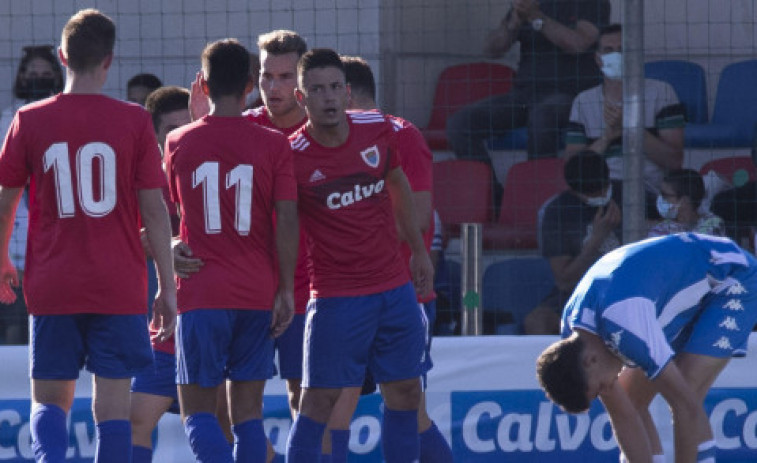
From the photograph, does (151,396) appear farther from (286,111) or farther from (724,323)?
(724,323)

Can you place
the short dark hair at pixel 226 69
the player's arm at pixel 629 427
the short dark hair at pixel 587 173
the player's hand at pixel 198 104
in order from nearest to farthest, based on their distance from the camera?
1. the short dark hair at pixel 226 69
2. the player's arm at pixel 629 427
3. the player's hand at pixel 198 104
4. the short dark hair at pixel 587 173

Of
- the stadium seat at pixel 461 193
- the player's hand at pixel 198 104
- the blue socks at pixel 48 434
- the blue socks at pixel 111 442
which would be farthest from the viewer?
the stadium seat at pixel 461 193

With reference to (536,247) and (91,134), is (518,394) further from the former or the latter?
(91,134)

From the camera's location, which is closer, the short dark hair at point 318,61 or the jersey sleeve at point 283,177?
the jersey sleeve at point 283,177

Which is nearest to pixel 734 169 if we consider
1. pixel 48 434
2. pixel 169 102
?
pixel 169 102

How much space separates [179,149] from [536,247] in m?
3.08

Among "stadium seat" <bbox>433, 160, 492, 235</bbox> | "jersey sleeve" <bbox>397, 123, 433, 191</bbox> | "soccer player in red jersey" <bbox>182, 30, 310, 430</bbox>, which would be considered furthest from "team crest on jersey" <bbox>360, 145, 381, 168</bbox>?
"stadium seat" <bbox>433, 160, 492, 235</bbox>

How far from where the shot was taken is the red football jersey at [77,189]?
4637mm

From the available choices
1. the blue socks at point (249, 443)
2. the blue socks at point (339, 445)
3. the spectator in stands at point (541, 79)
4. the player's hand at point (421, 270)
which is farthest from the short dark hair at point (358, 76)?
the spectator in stands at point (541, 79)

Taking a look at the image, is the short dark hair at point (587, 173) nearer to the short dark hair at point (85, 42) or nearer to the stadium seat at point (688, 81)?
the stadium seat at point (688, 81)

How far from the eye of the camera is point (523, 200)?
7977 mm

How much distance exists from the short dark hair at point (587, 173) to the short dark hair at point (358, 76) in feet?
6.48

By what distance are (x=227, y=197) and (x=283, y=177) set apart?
209 mm

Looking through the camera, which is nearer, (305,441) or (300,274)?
(305,441)
